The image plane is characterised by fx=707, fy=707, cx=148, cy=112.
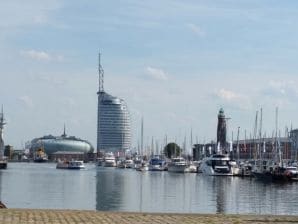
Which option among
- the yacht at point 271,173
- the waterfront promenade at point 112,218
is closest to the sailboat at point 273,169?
the yacht at point 271,173

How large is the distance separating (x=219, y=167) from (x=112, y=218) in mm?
152287

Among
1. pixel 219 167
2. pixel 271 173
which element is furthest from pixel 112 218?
pixel 219 167

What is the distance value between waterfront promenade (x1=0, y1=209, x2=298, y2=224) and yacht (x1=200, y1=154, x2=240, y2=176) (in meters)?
146

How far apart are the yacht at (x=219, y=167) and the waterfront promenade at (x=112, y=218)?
480 feet

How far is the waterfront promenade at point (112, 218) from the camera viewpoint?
26031mm

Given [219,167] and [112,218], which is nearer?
[112,218]

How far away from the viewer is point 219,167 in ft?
586

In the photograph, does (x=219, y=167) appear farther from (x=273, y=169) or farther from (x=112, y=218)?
(x=112, y=218)

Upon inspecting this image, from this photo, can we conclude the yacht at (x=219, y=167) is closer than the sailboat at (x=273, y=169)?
No

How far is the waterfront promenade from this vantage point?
26.0m

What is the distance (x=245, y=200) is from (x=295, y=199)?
6.74m

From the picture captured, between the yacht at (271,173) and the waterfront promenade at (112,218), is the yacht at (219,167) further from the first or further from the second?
the waterfront promenade at (112,218)

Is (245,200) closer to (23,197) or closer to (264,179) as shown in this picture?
(23,197)

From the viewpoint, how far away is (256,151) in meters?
182
